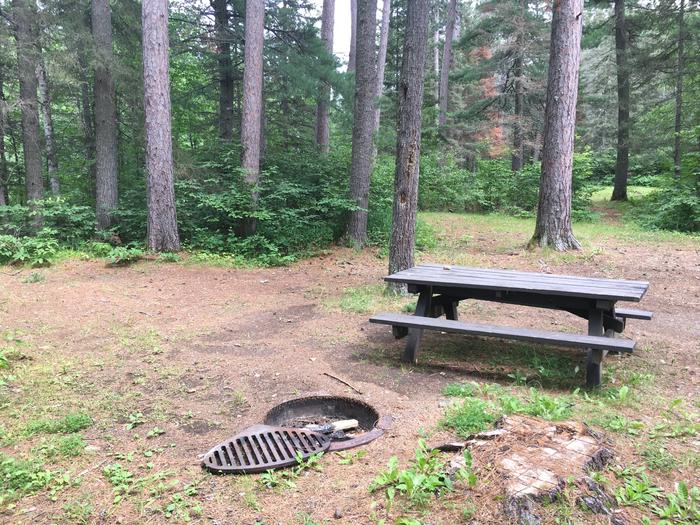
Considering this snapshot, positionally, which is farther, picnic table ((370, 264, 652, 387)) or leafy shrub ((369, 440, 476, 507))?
picnic table ((370, 264, 652, 387))

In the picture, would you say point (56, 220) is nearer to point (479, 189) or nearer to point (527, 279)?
point (527, 279)

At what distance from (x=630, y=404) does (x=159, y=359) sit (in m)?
4.11

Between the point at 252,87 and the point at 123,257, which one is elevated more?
the point at 252,87

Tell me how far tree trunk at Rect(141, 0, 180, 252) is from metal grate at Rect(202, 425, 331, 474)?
749 centimetres

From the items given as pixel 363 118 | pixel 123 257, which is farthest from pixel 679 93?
pixel 123 257

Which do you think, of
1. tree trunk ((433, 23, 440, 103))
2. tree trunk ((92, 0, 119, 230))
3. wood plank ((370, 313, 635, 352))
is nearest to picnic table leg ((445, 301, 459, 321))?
wood plank ((370, 313, 635, 352))

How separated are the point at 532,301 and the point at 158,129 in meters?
8.21

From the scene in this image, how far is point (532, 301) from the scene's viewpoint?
176 inches

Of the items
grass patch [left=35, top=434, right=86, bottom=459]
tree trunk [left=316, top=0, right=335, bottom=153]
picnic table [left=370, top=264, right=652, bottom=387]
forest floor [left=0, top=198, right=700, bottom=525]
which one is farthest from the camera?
tree trunk [left=316, top=0, right=335, bottom=153]

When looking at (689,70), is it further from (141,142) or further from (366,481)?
(366,481)

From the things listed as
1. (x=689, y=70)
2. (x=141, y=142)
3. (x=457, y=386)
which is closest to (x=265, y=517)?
(x=457, y=386)

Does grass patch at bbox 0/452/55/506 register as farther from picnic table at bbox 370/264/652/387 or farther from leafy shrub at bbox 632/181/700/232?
leafy shrub at bbox 632/181/700/232

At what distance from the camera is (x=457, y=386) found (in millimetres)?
3867

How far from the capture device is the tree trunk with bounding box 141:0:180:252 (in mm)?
9359
